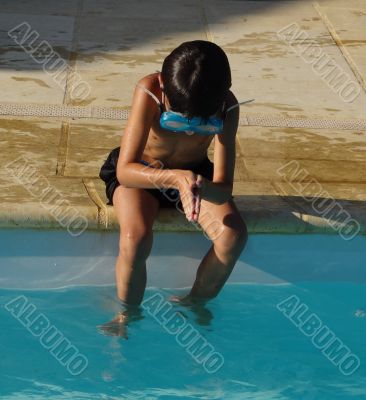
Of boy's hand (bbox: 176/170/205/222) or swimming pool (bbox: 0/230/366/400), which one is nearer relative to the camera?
boy's hand (bbox: 176/170/205/222)

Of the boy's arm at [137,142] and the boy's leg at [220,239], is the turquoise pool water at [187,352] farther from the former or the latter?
the boy's arm at [137,142]

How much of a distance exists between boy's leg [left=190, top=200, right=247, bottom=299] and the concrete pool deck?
17 cm

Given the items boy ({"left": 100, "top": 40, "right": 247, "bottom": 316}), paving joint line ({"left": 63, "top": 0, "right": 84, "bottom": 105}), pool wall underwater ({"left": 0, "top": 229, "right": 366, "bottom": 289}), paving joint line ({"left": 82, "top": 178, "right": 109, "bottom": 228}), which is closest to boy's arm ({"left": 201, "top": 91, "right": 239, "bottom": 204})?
boy ({"left": 100, "top": 40, "right": 247, "bottom": 316})

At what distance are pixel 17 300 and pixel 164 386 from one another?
0.88 meters

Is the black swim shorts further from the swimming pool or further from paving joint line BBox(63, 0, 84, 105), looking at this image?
paving joint line BBox(63, 0, 84, 105)

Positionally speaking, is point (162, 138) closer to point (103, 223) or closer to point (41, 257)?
point (103, 223)

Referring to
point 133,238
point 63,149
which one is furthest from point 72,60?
point 133,238

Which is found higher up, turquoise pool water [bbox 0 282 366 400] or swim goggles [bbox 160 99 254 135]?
swim goggles [bbox 160 99 254 135]

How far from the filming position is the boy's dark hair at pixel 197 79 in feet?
12.6

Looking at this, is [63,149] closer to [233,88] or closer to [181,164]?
[181,164]

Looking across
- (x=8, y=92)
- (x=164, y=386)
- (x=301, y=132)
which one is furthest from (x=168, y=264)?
(x=8, y=92)

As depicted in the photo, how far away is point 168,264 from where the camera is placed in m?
4.62

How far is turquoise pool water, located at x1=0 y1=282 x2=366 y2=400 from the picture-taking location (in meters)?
4.12

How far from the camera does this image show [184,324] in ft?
14.5
